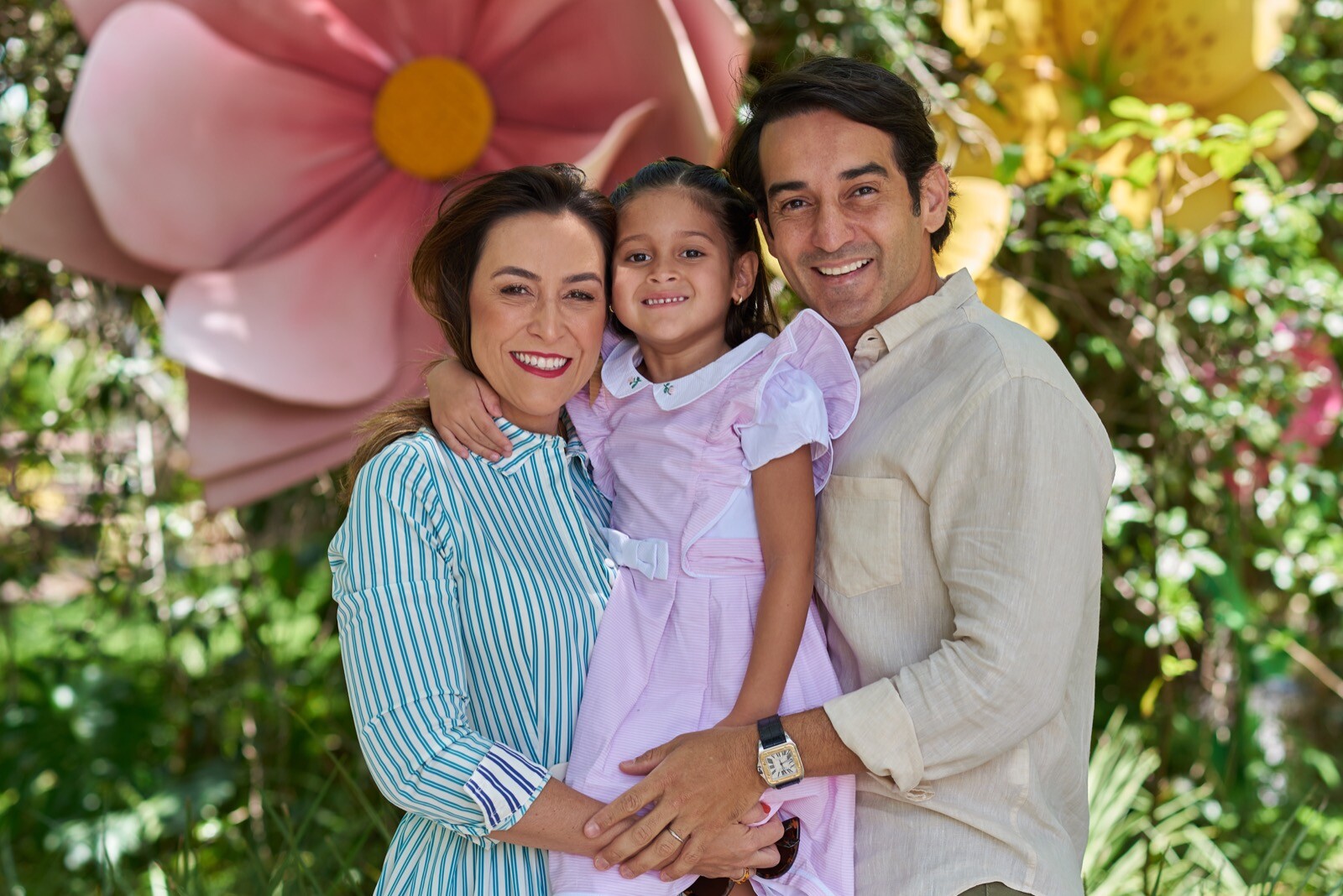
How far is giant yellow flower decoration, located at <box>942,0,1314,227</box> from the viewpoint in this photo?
7.94 ft

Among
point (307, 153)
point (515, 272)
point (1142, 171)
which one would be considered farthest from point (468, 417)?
point (1142, 171)

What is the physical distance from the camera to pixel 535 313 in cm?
156

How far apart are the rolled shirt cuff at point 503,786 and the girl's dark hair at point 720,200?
0.69 m

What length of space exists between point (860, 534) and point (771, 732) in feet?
0.87

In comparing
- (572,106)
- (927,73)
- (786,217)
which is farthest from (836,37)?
(786,217)

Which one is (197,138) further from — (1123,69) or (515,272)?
(1123,69)

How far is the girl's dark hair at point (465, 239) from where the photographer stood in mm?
1594

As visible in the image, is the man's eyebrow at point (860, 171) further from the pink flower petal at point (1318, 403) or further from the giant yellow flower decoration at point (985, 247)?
the pink flower petal at point (1318, 403)

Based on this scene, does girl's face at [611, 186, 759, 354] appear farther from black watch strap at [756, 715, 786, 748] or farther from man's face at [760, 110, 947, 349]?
black watch strap at [756, 715, 786, 748]

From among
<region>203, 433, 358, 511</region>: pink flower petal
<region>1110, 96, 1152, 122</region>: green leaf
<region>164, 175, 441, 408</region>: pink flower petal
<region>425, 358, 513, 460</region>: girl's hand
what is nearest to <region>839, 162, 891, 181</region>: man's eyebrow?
<region>425, 358, 513, 460</region>: girl's hand

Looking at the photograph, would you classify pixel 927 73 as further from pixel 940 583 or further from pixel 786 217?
pixel 940 583

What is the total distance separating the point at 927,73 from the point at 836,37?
9.3 inches

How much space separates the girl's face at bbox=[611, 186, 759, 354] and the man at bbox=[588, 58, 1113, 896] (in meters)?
0.15

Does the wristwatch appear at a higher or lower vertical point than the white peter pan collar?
lower
